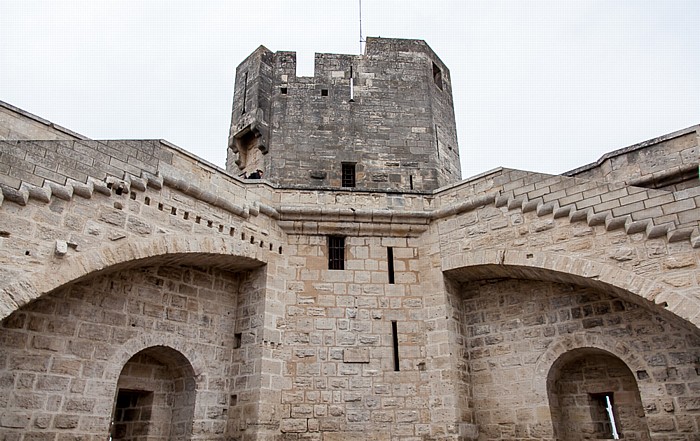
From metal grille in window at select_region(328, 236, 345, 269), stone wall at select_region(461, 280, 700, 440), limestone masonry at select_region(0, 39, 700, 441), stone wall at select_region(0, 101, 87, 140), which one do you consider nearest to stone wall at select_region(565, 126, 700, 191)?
limestone masonry at select_region(0, 39, 700, 441)

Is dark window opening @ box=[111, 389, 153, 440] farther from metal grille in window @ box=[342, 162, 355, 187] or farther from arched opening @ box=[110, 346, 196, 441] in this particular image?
metal grille in window @ box=[342, 162, 355, 187]

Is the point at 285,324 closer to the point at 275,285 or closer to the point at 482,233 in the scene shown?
the point at 275,285

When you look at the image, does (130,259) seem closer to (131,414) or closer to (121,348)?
(121,348)

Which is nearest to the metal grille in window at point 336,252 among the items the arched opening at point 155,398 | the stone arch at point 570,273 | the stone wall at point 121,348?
the stone wall at point 121,348

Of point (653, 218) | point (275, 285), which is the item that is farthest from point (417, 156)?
point (653, 218)

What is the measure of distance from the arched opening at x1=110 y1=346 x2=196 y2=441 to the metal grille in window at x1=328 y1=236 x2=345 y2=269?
2.71 meters

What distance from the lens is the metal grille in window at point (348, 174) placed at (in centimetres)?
1209

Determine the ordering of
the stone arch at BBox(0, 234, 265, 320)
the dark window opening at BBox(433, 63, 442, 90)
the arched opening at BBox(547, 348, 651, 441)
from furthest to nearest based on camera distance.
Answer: the dark window opening at BBox(433, 63, 442, 90), the arched opening at BBox(547, 348, 651, 441), the stone arch at BBox(0, 234, 265, 320)

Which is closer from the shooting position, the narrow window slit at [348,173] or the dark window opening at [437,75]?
the narrow window slit at [348,173]

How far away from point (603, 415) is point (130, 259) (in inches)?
273

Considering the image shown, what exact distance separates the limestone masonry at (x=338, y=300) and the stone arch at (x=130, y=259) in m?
0.02

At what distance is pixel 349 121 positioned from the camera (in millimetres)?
12594

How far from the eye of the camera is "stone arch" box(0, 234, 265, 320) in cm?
571

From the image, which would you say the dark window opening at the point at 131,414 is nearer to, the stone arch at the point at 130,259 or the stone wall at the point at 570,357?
the stone arch at the point at 130,259
